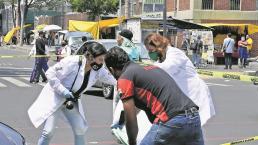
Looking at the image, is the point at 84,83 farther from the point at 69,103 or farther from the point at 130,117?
the point at 130,117

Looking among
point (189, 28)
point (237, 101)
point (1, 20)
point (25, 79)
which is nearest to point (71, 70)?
point (237, 101)

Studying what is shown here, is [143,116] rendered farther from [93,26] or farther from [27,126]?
[93,26]

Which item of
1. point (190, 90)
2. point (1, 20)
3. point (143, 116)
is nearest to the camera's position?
point (143, 116)

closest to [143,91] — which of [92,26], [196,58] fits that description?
[196,58]

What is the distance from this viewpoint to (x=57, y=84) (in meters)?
6.52

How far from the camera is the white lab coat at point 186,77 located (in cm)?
575

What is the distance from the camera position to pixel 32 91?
16.7 metres

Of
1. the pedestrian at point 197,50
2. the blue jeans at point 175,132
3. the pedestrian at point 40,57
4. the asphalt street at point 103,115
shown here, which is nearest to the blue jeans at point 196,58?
the pedestrian at point 197,50

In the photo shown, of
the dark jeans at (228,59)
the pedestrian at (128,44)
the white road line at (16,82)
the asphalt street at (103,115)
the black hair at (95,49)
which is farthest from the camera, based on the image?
the dark jeans at (228,59)

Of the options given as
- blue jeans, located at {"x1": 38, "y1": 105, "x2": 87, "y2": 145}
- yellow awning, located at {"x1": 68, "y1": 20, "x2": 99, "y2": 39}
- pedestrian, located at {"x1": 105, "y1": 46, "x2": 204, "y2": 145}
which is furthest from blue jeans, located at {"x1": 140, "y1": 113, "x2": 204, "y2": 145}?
yellow awning, located at {"x1": 68, "y1": 20, "x2": 99, "y2": 39}

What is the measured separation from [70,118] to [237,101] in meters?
9.17

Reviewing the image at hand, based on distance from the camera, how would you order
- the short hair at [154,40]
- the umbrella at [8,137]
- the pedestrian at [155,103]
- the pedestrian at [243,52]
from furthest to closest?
the pedestrian at [243,52] → the short hair at [154,40] → the pedestrian at [155,103] → the umbrella at [8,137]

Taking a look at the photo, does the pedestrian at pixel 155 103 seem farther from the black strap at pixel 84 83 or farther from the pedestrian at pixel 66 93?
the black strap at pixel 84 83

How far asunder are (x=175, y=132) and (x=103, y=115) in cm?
738
